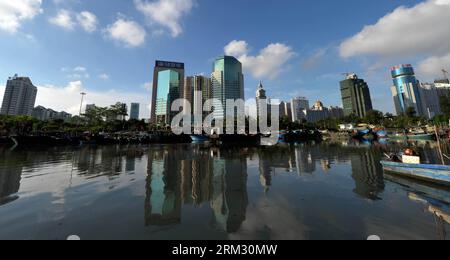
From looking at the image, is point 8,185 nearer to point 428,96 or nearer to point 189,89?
point 189,89

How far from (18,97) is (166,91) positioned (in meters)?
86.4

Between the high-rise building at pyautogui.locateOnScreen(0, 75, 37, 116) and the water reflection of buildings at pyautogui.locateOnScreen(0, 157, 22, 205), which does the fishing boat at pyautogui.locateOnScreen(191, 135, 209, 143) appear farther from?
the high-rise building at pyautogui.locateOnScreen(0, 75, 37, 116)

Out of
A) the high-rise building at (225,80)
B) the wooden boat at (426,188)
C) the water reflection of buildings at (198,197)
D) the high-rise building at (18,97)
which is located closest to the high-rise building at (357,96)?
the high-rise building at (225,80)

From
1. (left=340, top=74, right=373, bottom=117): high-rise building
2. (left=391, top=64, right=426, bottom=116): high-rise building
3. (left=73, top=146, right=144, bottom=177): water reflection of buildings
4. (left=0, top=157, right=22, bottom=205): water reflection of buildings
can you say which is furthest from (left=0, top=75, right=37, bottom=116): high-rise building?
(left=391, top=64, right=426, bottom=116): high-rise building

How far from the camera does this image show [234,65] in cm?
14562

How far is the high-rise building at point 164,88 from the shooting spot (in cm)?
13325

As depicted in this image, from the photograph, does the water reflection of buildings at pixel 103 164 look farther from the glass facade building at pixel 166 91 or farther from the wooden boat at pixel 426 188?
the glass facade building at pixel 166 91

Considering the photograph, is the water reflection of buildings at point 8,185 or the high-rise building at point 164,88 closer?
the water reflection of buildings at point 8,185

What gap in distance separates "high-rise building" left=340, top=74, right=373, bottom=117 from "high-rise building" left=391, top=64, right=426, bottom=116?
2819 centimetres

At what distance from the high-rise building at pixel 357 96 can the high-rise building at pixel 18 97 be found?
802 feet

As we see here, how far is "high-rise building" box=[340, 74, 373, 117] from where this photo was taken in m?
180

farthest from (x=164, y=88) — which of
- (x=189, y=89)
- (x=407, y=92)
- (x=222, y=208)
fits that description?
(x=407, y=92)

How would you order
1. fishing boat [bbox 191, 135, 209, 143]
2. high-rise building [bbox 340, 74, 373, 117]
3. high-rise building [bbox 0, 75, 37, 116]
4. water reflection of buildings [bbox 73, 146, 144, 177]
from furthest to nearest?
high-rise building [bbox 340, 74, 373, 117] → high-rise building [bbox 0, 75, 37, 116] → fishing boat [bbox 191, 135, 209, 143] → water reflection of buildings [bbox 73, 146, 144, 177]
